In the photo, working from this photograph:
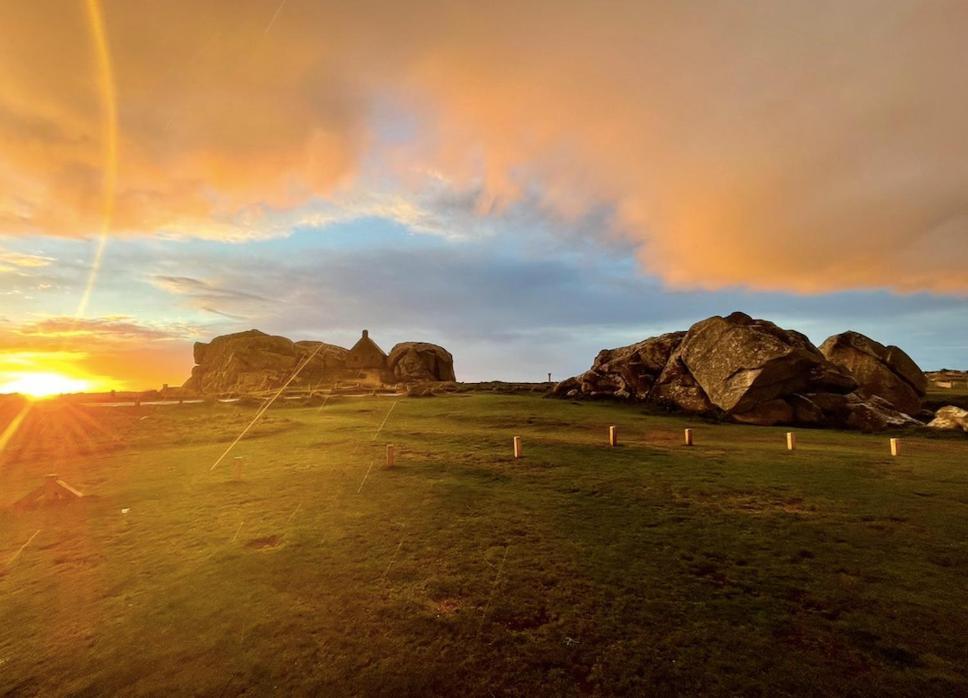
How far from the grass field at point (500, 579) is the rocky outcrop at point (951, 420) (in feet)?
33.7

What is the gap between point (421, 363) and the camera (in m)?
90.3

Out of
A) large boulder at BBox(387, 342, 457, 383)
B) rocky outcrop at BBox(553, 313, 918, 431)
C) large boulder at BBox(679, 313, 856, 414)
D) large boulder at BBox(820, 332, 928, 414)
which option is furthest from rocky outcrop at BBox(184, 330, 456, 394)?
large boulder at BBox(820, 332, 928, 414)

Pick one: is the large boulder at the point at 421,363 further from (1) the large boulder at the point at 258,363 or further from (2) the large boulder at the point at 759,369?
(2) the large boulder at the point at 759,369

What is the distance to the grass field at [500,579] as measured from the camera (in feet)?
16.8

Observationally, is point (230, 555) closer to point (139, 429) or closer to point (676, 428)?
point (676, 428)

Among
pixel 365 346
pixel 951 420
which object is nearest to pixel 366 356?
pixel 365 346

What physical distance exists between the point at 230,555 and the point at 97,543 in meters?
3.72

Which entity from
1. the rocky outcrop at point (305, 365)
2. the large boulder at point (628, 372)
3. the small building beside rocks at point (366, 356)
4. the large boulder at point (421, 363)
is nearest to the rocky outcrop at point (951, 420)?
the large boulder at point (628, 372)

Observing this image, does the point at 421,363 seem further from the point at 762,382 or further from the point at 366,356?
the point at 762,382

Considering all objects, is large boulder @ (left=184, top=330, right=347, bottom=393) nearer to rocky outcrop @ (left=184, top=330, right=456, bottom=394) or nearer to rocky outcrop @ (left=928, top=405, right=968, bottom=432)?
rocky outcrop @ (left=184, top=330, right=456, bottom=394)

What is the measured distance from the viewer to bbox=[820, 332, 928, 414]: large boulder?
32625 mm

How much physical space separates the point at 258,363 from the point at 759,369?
8952 cm

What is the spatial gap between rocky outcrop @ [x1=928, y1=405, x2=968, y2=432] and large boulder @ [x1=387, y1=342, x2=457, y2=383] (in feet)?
240

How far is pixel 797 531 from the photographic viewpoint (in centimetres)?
928
